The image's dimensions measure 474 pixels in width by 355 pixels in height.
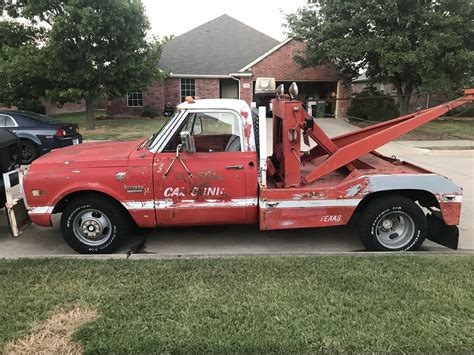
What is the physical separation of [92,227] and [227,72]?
24.5 metres

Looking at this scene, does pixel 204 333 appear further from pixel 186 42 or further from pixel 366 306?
pixel 186 42

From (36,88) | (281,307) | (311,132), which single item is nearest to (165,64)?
(36,88)

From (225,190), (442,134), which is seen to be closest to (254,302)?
(225,190)

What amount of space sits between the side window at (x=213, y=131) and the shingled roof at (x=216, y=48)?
22.9 metres

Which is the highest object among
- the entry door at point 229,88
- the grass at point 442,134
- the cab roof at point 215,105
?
the entry door at point 229,88

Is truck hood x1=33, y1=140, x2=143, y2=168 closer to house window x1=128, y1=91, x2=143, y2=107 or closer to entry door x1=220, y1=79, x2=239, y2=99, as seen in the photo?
house window x1=128, y1=91, x2=143, y2=107

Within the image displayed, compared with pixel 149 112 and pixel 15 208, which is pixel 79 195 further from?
pixel 149 112

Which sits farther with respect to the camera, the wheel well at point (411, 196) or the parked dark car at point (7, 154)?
the parked dark car at point (7, 154)

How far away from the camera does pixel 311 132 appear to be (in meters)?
4.89

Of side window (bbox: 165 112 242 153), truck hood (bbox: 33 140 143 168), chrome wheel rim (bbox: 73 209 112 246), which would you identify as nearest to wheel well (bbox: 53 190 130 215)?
chrome wheel rim (bbox: 73 209 112 246)

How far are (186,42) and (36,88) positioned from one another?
14447mm

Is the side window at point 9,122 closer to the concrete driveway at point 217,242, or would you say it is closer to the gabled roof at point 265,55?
the concrete driveway at point 217,242

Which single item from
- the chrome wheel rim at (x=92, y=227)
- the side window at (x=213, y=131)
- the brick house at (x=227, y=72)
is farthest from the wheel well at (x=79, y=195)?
the brick house at (x=227, y=72)

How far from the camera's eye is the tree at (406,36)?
1684 cm
